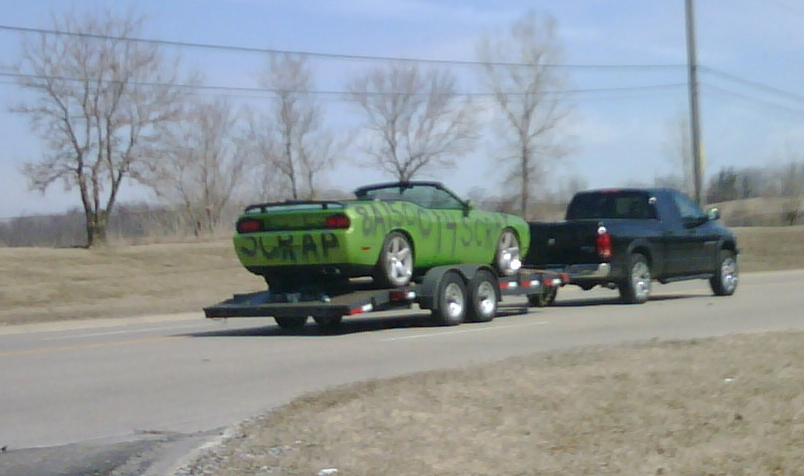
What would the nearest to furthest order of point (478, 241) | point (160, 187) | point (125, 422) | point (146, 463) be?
point (146, 463)
point (125, 422)
point (478, 241)
point (160, 187)

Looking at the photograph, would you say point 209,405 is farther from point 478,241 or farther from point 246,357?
point 478,241

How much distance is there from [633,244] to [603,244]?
730 mm

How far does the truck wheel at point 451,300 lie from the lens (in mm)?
16828

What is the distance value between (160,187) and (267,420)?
110 ft

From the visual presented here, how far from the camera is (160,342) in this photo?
1628cm

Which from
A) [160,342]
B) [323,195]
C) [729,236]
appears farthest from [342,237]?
[323,195]

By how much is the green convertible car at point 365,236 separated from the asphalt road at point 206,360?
960mm

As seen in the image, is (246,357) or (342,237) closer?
(246,357)

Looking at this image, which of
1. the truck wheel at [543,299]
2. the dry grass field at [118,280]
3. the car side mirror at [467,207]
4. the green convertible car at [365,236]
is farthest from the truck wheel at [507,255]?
the dry grass field at [118,280]

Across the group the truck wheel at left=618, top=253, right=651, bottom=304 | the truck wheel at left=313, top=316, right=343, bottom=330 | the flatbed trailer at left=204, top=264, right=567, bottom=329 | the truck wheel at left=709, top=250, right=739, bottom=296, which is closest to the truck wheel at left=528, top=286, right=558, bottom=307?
the truck wheel at left=618, top=253, right=651, bottom=304

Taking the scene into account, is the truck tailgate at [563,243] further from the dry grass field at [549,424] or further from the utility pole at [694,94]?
the utility pole at [694,94]

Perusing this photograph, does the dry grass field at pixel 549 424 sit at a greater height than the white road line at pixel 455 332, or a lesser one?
greater

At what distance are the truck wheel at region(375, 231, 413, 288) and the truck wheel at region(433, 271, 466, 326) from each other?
1.76 ft

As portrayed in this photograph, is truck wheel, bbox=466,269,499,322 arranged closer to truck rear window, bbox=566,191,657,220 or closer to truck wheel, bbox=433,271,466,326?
truck wheel, bbox=433,271,466,326
